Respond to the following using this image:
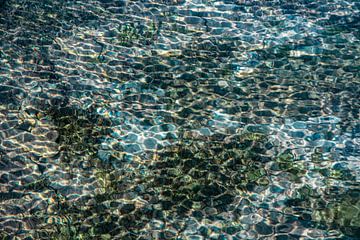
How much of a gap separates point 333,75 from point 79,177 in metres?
3.08

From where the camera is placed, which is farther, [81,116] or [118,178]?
[81,116]

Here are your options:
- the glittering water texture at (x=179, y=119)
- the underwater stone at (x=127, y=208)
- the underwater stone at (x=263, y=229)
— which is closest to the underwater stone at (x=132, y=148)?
the glittering water texture at (x=179, y=119)

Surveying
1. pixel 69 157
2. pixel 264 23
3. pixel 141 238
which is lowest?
pixel 141 238

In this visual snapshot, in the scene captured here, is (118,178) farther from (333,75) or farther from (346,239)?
(333,75)

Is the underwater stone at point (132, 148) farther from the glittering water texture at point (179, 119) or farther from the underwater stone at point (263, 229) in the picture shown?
the underwater stone at point (263, 229)

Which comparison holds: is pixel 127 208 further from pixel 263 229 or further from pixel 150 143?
pixel 263 229

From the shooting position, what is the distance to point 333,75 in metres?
5.77

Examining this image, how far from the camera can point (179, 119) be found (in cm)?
535

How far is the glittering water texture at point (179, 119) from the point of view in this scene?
442 centimetres

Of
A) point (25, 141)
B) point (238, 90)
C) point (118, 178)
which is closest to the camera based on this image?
point (118, 178)

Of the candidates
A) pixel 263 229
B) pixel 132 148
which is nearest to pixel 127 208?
pixel 132 148

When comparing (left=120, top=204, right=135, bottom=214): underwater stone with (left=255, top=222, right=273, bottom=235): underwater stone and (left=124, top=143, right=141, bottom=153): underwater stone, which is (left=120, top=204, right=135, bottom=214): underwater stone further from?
(left=255, top=222, right=273, bottom=235): underwater stone

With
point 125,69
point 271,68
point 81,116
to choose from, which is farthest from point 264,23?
point 81,116

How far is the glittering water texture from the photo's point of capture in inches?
174
